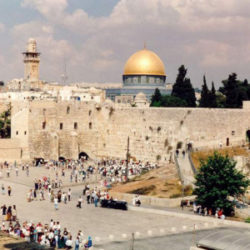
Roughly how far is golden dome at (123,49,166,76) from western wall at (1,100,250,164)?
17.7 m

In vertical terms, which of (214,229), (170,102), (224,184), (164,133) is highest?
(170,102)

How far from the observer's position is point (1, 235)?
14.5 m

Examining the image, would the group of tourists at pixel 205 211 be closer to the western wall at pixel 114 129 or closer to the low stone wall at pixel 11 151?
the western wall at pixel 114 129

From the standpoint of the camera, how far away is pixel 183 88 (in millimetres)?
50406

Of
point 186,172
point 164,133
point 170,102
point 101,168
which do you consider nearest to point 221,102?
point 170,102

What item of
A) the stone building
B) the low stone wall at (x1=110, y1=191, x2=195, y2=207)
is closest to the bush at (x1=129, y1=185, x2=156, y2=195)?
the low stone wall at (x1=110, y1=191, x2=195, y2=207)

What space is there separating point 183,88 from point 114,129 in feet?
31.9

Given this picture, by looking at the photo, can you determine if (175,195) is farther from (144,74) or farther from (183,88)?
(144,74)

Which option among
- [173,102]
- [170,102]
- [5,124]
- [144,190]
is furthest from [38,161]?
[144,190]

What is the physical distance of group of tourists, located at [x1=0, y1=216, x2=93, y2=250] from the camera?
→ 18016 millimetres

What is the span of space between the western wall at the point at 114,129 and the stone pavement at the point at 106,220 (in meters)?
13.1

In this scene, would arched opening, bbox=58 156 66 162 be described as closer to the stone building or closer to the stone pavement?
the stone building

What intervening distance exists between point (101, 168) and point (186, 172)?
8.58 m

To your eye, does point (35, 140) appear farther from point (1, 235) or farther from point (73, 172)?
point (1, 235)
